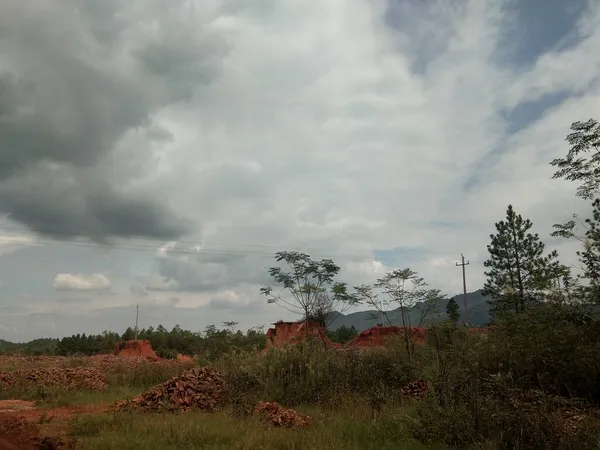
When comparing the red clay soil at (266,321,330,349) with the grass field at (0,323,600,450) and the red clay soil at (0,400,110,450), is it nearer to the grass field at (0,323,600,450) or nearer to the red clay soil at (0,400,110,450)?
the grass field at (0,323,600,450)

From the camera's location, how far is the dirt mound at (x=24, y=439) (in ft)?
26.1

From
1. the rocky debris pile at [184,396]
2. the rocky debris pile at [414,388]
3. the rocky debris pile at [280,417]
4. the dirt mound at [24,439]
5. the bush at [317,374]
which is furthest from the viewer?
the bush at [317,374]

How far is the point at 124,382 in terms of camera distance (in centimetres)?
1830

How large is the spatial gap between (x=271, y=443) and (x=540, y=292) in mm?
8939

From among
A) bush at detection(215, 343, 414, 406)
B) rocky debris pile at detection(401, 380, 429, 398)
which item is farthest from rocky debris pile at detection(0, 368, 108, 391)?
rocky debris pile at detection(401, 380, 429, 398)

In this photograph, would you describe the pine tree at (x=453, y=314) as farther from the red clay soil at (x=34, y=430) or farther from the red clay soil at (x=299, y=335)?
the red clay soil at (x=34, y=430)

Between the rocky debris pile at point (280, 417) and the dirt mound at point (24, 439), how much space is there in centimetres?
351

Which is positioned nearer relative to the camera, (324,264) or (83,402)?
(83,402)

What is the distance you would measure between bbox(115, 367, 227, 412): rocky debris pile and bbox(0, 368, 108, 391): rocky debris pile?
17.0ft

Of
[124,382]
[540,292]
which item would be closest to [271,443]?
[540,292]

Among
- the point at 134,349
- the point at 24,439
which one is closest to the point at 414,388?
the point at 24,439

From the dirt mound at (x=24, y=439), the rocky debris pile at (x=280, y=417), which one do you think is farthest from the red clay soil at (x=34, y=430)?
the rocky debris pile at (x=280, y=417)

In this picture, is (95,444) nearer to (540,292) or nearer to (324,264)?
(540,292)

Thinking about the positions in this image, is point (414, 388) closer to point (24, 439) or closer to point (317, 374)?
point (317, 374)
